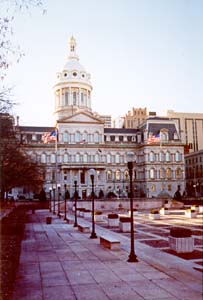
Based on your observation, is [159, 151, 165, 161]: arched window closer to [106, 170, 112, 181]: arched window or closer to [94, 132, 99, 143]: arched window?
[106, 170, 112, 181]: arched window

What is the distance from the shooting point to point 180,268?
38.8ft

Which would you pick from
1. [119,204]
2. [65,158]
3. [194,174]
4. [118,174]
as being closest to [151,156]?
[118,174]

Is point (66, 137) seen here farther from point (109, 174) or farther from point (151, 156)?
point (151, 156)

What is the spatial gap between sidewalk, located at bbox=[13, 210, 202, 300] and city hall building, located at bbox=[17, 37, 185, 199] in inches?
2779

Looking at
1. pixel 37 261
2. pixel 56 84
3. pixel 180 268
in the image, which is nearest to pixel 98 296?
pixel 180 268

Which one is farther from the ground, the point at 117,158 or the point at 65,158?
the point at 117,158

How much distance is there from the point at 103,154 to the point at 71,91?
20.0 meters

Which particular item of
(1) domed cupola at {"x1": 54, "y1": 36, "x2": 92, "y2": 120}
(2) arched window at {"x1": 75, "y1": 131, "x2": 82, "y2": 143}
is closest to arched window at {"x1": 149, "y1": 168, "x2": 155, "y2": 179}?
(2) arched window at {"x1": 75, "y1": 131, "x2": 82, "y2": 143}

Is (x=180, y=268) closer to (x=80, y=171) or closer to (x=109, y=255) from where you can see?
(x=109, y=255)

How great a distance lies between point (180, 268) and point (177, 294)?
344cm

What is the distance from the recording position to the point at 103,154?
91.9 m

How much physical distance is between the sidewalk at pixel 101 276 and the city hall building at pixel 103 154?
70.6 metres

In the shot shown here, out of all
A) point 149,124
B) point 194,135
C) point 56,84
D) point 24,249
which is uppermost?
point 56,84

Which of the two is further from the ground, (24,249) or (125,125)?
(125,125)
